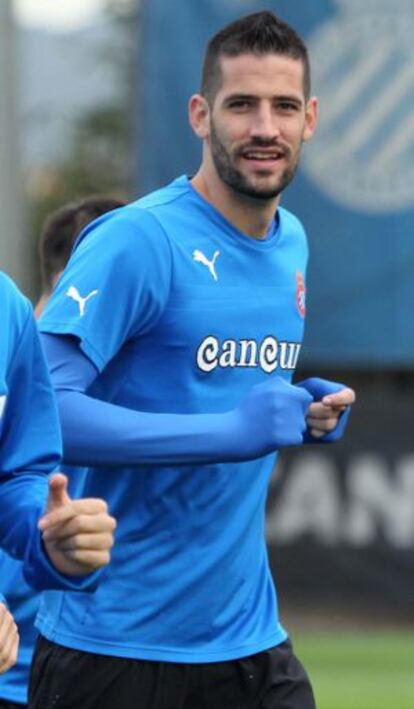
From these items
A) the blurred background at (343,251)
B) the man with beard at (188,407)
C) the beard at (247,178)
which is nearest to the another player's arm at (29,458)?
→ the man with beard at (188,407)

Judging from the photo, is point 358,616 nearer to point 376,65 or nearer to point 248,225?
point 376,65

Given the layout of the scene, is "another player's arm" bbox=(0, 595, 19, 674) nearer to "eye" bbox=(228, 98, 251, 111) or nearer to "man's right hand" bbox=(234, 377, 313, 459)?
"man's right hand" bbox=(234, 377, 313, 459)

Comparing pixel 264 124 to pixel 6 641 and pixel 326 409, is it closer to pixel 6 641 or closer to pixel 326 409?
pixel 326 409

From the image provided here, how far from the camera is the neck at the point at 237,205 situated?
5.16 m

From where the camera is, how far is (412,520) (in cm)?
1412

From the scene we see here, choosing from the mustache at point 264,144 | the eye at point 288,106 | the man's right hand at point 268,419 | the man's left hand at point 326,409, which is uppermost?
the eye at point 288,106

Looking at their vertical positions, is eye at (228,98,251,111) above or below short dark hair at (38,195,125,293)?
above

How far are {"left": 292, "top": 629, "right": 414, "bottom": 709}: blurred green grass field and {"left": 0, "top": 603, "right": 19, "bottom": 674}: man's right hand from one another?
6.87 meters

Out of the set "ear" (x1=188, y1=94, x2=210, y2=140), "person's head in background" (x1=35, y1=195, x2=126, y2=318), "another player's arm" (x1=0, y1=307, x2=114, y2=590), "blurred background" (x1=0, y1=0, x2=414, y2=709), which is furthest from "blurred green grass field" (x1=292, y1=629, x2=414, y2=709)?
"another player's arm" (x1=0, y1=307, x2=114, y2=590)

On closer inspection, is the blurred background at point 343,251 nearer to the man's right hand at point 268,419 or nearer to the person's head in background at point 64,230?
the person's head in background at point 64,230

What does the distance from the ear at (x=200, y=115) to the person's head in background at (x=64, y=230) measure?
713 millimetres

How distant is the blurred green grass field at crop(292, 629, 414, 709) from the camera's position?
10.9 m

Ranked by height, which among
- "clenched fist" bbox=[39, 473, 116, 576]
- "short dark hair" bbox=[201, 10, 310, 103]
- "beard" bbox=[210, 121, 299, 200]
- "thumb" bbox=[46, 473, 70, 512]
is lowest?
"clenched fist" bbox=[39, 473, 116, 576]

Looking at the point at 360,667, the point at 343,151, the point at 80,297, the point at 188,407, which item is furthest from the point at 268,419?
the point at 343,151
